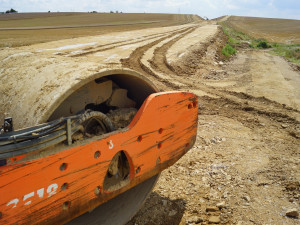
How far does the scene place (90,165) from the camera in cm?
188

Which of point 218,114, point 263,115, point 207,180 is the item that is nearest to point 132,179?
point 207,180

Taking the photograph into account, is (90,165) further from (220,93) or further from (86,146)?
(220,93)

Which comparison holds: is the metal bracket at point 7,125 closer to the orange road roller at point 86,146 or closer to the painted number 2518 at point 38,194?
the orange road roller at point 86,146

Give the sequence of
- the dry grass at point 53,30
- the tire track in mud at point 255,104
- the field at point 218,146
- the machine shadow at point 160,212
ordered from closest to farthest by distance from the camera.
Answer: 1. the field at point 218,146
2. the machine shadow at point 160,212
3. the tire track in mud at point 255,104
4. the dry grass at point 53,30

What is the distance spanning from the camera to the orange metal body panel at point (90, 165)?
1.54 m

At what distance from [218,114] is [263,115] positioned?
0.95 m

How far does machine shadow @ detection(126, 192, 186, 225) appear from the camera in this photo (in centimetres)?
296

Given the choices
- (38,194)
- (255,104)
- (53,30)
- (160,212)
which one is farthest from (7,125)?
(53,30)

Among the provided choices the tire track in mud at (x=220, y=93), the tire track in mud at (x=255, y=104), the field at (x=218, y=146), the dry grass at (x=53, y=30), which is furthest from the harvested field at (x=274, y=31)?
the field at (x=218, y=146)

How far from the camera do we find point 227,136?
490cm

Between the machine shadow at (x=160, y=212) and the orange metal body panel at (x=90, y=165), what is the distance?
783mm

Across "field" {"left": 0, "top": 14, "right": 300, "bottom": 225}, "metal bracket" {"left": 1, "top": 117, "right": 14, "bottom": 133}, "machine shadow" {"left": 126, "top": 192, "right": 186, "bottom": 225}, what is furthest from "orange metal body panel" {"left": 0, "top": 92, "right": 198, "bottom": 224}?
"machine shadow" {"left": 126, "top": 192, "right": 186, "bottom": 225}

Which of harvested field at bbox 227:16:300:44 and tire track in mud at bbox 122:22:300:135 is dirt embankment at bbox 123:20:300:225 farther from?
harvested field at bbox 227:16:300:44

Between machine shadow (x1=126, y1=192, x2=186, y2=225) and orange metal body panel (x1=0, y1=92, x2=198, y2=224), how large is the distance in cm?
78
